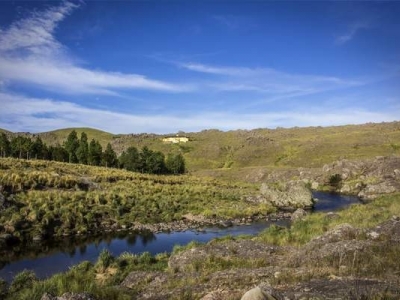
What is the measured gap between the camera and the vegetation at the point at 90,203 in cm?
3791

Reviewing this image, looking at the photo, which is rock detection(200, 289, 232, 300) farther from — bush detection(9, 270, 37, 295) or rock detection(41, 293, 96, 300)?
bush detection(9, 270, 37, 295)

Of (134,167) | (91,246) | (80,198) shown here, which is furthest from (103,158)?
(91,246)

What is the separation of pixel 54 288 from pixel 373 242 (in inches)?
562

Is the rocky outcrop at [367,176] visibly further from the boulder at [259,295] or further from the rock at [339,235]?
the boulder at [259,295]

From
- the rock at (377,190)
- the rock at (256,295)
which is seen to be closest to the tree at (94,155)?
the rock at (377,190)

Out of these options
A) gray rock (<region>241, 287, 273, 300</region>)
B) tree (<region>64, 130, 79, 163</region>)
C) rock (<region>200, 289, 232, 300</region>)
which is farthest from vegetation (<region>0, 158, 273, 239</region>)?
tree (<region>64, 130, 79, 163</region>)

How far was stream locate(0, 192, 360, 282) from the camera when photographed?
27.6 meters

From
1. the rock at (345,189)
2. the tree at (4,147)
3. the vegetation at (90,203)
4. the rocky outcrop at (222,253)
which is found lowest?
the rock at (345,189)

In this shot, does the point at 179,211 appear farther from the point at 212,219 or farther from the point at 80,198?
the point at 80,198

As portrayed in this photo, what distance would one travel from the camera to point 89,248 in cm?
3338

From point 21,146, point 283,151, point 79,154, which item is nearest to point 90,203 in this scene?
point 79,154

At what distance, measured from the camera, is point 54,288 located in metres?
17.3

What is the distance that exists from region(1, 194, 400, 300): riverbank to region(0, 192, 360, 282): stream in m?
5.73

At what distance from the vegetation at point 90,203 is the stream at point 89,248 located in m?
3.02
